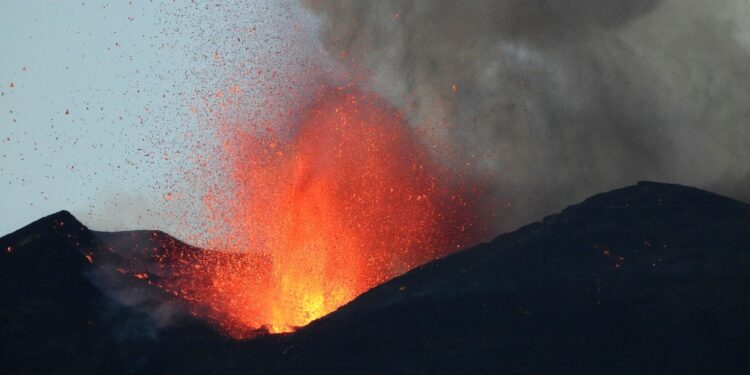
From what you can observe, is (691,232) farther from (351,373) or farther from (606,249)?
(351,373)

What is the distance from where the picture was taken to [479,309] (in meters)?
29.2

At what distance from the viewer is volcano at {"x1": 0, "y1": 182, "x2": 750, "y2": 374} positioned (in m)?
26.9

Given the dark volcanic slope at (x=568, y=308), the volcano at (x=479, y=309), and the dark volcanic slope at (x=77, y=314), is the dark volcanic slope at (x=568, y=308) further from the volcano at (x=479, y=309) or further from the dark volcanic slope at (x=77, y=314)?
the dark volcanic slope at (x=77, y=314)

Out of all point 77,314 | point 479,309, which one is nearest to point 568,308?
point 479,309

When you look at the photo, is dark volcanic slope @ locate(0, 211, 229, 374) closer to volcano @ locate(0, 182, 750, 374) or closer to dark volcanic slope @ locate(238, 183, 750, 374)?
volcano @ locate(0, 182, 750, 374)

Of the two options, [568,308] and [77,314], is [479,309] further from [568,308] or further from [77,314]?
[77,314]

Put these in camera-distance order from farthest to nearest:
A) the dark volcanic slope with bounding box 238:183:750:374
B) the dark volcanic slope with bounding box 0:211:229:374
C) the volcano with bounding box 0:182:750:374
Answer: the dark volcanic slope with bounding box 0:211:229:374
the volcano with bounding box 0:182:750:374
the dark volcanic slope with bounding box 238:183:750:374

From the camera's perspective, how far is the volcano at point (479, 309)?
2694 centimetres

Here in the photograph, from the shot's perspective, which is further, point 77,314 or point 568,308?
point 77,314

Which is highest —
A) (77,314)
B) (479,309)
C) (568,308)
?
(77,314)

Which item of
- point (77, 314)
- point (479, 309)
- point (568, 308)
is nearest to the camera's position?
point (568, 308)

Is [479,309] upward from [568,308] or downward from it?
upward

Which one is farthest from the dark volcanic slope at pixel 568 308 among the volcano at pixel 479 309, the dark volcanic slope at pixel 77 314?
the dark volcanic slope at pixel 77 314

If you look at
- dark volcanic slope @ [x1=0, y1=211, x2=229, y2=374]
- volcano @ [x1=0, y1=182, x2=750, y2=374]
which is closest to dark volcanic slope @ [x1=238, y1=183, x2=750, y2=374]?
volcano @ [x1=0, y1=182, x2=750, y2=374]
